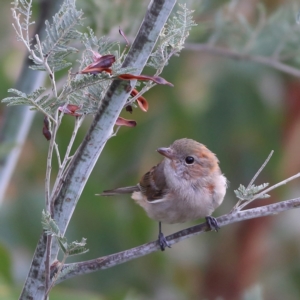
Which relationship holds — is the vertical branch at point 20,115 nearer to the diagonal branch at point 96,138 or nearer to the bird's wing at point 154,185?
the bird's wing at point 154,185

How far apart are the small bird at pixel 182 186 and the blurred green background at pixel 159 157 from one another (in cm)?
37

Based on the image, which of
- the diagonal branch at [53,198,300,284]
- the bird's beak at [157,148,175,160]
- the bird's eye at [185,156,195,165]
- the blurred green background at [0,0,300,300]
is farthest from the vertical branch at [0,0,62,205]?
the diagonal branch at [53,198,300,284]

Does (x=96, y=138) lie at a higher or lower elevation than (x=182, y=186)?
higher

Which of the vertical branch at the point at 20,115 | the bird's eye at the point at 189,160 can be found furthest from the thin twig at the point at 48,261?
the bird's eye at the point at 189,160

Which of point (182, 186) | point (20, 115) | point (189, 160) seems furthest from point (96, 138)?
point (189, 160)

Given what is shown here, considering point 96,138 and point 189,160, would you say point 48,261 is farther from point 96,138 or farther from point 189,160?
point 189,160

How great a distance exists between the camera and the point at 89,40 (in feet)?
3.35

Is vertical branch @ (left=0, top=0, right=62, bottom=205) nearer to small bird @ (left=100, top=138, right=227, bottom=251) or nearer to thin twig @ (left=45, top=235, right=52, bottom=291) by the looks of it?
small bird @ (left=100, top=138, right=227, bottom=251)

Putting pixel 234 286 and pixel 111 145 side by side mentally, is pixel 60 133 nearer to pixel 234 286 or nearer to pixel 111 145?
pixel 111 145

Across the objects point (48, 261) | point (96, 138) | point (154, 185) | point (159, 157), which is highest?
point (96, 138)

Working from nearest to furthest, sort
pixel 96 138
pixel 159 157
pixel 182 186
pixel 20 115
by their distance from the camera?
pixel 96 138
pixel 20 115
pixel 182 186
pixel 159 157

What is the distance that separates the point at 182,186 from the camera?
2268mm

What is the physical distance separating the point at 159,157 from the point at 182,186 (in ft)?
4.55

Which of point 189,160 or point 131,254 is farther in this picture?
point 189,160
